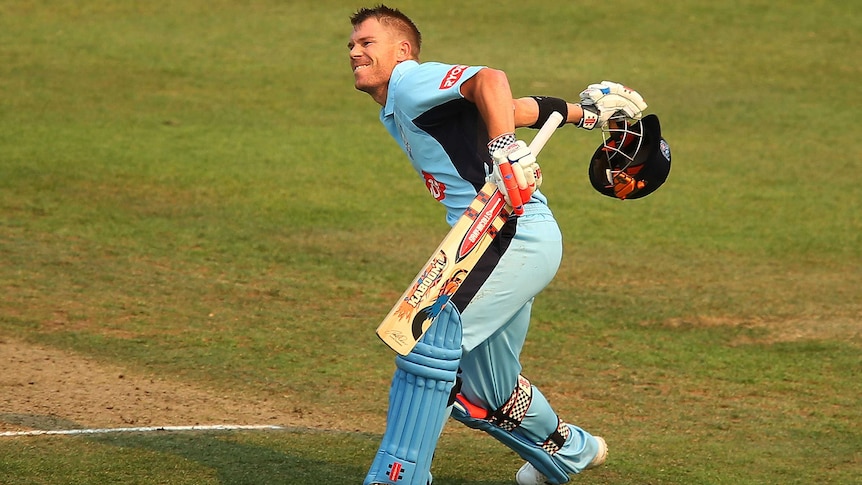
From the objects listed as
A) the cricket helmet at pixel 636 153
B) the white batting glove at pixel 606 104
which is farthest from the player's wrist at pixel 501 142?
the cricket helmet at pixel 636 153

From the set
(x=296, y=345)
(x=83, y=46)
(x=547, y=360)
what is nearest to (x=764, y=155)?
(x=547, y=360)

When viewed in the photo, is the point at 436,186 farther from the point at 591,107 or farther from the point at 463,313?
the point at 591,107

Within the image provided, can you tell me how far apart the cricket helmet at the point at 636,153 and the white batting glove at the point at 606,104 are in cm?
9

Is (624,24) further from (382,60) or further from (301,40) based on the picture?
(382,60)

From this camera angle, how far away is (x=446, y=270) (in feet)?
15.5

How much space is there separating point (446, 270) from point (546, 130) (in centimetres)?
72

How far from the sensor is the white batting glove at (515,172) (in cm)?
454

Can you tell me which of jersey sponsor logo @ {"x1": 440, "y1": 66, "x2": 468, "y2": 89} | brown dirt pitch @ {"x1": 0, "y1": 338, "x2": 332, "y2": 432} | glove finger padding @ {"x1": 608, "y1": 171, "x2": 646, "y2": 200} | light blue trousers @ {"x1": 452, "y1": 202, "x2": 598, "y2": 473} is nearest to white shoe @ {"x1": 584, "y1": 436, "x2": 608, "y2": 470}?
light blue trousers @ {"x1": 452, "y1": 202, "x2": 598, "y2": 473}

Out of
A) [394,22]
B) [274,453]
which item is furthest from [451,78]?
[274,453]

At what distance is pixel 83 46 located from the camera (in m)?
16.6

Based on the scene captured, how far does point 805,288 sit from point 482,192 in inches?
223

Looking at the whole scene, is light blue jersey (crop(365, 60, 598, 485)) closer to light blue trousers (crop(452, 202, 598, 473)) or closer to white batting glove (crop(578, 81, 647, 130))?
light blue trousers (crop(452, 202, 598, 473))

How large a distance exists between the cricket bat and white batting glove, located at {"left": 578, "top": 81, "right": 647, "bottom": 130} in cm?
61

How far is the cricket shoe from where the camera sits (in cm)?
563
